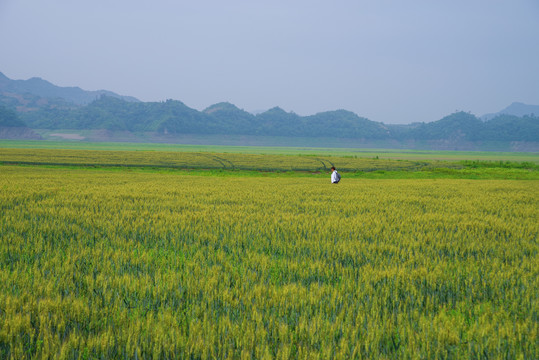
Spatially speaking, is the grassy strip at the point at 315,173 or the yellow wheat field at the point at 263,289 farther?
the grassy strip at the point at 315,173

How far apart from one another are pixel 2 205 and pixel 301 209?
11448 millimetres

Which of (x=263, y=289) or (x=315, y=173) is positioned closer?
(x=263, y=289)

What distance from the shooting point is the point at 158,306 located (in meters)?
4.57

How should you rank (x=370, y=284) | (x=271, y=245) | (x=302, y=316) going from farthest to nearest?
1. (x=271, y=245)
2. (x=370, y=284)
3. (x=302, y=316)

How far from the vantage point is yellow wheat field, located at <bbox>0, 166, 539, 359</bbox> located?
3643mm

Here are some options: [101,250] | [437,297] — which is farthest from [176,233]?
[437,297]

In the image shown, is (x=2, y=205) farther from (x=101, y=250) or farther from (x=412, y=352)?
(x=412, y=352)

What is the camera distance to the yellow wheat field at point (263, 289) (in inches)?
143

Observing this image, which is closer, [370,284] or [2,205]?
[370,284]

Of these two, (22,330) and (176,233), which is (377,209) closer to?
(176,233)

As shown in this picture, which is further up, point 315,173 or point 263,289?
point 263,289

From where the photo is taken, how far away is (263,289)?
16.6ft

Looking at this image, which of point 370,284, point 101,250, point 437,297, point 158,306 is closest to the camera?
point 158,306

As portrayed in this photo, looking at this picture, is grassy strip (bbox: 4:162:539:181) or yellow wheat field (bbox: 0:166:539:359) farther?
grassy strip (bbox: 4:162:539:181)
